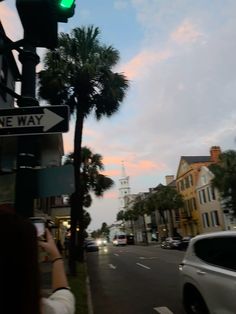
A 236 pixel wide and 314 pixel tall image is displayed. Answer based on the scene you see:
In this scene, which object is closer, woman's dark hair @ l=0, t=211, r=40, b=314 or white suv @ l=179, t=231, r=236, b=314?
woman's dark hair @ l=0, t=211, r=40, b=314

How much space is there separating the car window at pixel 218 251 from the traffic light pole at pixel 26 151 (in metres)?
3.85

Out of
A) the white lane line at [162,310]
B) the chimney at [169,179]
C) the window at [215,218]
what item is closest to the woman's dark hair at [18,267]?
the white lane line at [162,310]

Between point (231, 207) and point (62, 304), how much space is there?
37438mm

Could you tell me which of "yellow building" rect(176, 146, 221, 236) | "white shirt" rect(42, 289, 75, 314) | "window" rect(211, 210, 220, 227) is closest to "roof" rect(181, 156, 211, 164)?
"yellow building" rect(176, 146, 221, 236)

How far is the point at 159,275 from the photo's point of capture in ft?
58.4

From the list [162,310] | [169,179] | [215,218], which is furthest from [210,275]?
[169,179]

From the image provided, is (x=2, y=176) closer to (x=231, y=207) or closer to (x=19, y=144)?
(x=19, y=144)

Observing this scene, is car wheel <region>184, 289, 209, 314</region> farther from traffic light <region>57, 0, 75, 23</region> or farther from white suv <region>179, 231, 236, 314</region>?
traffic light <region>57, 0, 75, 23</region>

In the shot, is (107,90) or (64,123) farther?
(107,90)

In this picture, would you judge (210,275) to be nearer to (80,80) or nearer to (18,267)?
(18,267)

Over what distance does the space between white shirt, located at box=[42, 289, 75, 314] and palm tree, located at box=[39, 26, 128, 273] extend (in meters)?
14.8

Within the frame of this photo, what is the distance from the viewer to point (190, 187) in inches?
2461

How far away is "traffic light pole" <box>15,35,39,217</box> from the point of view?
3381 millimetres

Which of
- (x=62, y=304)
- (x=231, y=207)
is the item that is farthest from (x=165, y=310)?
(x=231, y=207)
